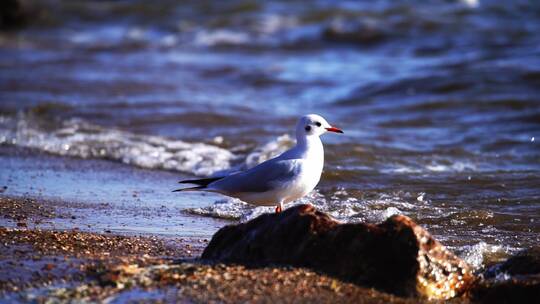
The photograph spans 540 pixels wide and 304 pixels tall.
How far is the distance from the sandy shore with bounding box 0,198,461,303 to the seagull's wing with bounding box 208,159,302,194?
1.88ft

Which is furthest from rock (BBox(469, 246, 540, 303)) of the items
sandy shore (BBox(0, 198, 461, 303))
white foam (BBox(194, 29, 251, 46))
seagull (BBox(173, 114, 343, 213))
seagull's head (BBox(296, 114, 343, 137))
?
white foam (BBox(194, 29, 251, 46))

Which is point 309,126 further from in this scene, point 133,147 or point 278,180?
point 133,147

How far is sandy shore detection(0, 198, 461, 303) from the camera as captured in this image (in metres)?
3.89

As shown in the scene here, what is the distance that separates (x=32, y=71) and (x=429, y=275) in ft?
38.5

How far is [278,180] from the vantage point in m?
5.02

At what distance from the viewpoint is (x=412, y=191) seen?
7.02m

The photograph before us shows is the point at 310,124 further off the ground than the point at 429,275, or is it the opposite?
the point at 310,124

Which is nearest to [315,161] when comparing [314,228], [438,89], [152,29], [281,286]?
[314,228]

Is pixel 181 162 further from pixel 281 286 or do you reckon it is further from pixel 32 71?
pixel 32 71

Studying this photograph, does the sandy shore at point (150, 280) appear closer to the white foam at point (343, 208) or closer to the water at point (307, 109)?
the water at point (307, 109)

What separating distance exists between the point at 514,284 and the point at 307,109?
25.2 feet

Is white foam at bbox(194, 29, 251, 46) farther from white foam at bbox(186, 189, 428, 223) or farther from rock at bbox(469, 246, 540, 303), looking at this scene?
rock at bbox(469, 246, 540, 303)

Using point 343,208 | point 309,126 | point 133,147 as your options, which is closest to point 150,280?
point 309,126

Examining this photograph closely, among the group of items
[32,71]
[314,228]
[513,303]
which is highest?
[32,71]
